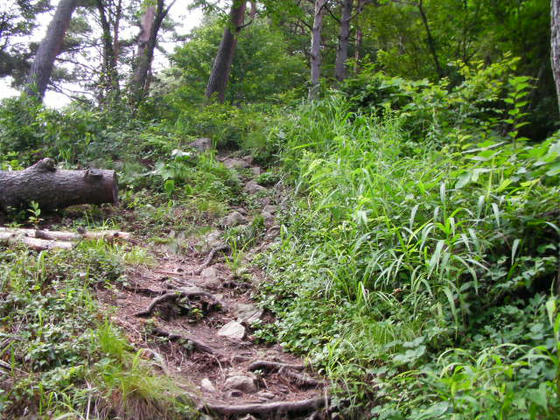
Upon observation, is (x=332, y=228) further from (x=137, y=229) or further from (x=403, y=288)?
(x=137, y=229)

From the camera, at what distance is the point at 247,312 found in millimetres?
3656

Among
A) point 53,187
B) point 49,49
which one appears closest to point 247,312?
point 53,187

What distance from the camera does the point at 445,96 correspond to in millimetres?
5730

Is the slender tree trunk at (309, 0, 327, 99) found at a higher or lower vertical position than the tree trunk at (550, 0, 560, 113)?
higher

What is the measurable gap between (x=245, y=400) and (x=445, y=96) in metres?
4.83

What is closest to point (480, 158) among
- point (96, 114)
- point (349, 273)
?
point (349, 273)

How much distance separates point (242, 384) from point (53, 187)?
378 centimetres

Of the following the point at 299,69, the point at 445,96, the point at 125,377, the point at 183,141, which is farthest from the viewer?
the point at 299,69

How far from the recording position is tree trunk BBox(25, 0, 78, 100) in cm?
1024

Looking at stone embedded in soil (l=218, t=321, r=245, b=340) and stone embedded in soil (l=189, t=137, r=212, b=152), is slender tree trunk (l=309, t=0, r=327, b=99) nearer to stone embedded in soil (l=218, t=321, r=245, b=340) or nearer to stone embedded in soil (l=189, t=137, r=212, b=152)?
stone embedded in soil (l=189, t=137, r=212, b=152)

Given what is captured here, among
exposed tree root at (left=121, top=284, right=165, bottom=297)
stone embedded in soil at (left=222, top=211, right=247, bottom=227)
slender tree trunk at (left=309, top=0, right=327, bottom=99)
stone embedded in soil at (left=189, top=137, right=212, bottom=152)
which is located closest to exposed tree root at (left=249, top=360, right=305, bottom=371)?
exposed tree root at (left=121, top=284, right=165, bottom=297)

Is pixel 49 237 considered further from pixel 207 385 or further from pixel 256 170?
pixel 256 170

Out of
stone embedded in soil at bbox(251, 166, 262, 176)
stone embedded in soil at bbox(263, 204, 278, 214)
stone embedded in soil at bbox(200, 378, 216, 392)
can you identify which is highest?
stone embedded in soil at bbox(251, 166, 262, 176)

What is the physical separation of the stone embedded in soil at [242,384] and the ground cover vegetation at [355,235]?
0.30 m
